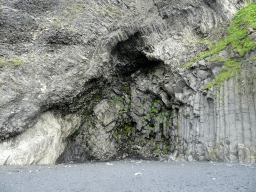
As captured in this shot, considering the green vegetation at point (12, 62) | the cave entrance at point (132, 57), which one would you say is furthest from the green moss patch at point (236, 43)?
the green vegetation at point (12, 62)

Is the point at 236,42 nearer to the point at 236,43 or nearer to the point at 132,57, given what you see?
the point at 236,43

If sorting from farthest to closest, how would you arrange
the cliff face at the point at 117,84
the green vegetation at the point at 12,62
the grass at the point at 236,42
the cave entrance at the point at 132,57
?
the cave entrance at the point at 132,57 → the green vegetation at the point at 12,62 → the cliff face at the point at 117,84 → the grass at the point at 236,42

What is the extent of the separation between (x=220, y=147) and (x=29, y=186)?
8.54 m

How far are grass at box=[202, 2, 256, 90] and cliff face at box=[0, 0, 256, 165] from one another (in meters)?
0.37

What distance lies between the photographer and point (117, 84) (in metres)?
16.1

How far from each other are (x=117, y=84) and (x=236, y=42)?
9957 mm

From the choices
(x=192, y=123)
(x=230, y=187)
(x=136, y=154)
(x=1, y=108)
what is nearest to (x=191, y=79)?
(x=192, y=123)

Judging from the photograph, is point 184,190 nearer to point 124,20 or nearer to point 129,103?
point 129,103

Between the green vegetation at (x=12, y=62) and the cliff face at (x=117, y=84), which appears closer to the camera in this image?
the cliff face at (x=117, y=84)

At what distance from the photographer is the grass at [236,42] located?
31.4ft

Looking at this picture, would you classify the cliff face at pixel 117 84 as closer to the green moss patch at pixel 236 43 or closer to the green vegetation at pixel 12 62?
the green vegetation at pixel 12 62

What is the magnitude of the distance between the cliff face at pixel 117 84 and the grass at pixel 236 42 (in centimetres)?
37

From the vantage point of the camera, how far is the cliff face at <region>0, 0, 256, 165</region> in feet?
31.8

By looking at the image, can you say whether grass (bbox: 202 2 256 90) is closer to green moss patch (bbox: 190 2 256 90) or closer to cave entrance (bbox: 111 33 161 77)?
green moss patch (bbox: 190 2 256 90)
